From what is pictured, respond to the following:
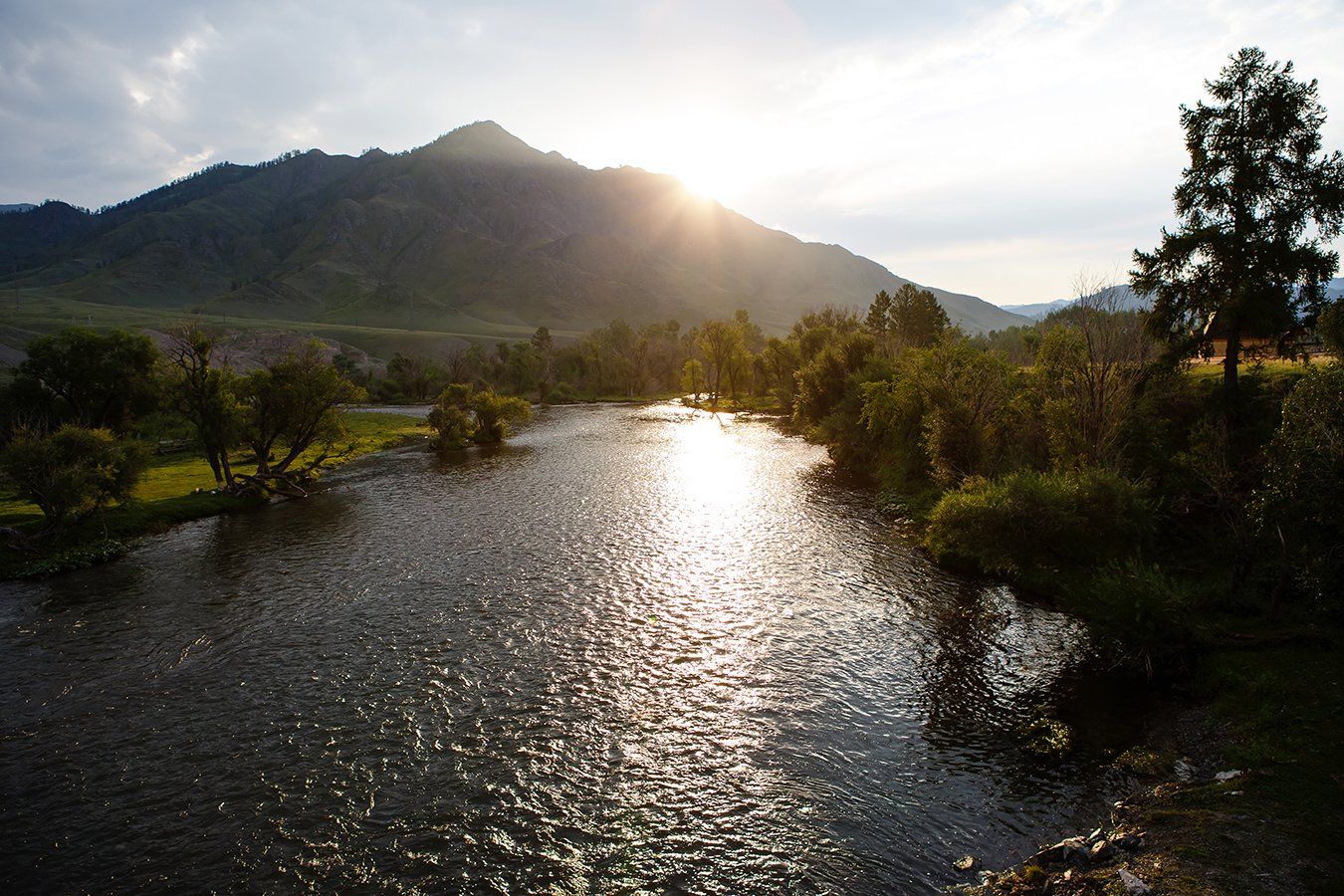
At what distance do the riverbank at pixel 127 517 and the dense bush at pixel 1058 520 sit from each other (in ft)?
170

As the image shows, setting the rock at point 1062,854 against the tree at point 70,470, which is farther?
the tree at point 70,470

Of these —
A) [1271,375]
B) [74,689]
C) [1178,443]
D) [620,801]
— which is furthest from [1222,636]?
[74,689]

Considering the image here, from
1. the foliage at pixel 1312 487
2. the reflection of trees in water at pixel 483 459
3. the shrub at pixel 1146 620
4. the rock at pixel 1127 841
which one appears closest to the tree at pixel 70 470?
the reflection of trees in water at pixel 483 459

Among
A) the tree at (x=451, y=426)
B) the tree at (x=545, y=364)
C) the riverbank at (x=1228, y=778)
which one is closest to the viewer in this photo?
the riverbank at (x=1228, y=778)

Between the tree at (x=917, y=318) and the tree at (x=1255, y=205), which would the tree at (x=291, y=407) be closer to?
the tree at (x=1255, y=205)

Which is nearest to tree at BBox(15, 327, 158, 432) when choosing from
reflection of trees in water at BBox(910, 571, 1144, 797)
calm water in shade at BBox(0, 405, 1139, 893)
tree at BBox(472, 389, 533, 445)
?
tree at BBox(472, 389, 533, 445)

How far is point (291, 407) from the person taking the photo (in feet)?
186

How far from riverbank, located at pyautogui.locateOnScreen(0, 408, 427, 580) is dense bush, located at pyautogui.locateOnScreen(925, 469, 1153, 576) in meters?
51.9

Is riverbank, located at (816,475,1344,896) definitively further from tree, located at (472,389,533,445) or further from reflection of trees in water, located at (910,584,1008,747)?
tree, located at (472,389,533,445)

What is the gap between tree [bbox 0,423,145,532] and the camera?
36812mm

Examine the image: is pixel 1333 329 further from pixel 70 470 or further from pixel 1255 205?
pixel 70 470

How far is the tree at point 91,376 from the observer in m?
64.8

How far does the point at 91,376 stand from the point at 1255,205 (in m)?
99.9

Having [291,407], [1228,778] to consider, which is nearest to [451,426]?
[291,407]
